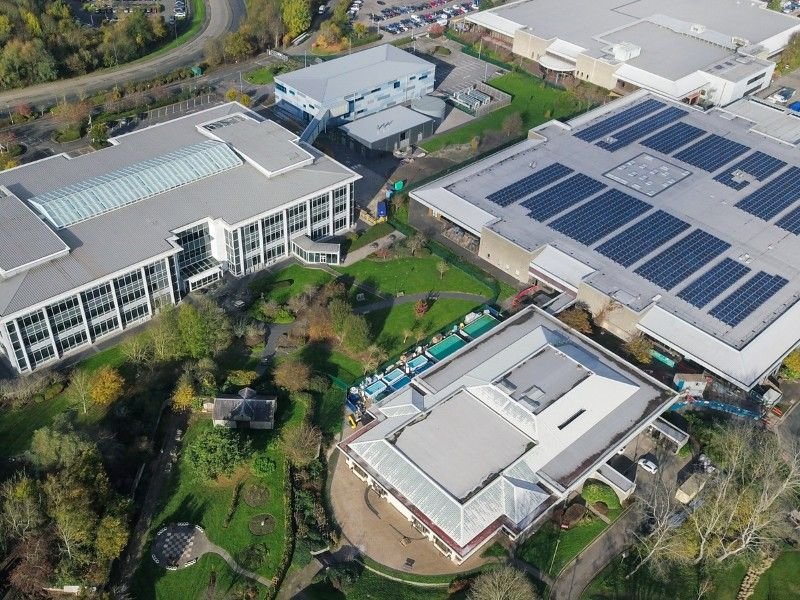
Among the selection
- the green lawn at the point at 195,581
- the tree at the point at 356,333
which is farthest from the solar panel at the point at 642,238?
the green lawn at the point at 195,581

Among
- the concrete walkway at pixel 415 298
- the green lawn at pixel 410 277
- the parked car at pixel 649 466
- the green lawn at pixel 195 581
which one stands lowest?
the green lawn at pixel 195 581

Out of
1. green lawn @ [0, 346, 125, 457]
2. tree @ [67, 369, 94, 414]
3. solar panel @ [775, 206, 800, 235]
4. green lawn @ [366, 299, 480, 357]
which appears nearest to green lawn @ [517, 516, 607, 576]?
green lawn @ [366, 299, 480, 357]

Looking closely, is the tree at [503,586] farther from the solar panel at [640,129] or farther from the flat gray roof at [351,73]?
the flat gray roof at [351,73]

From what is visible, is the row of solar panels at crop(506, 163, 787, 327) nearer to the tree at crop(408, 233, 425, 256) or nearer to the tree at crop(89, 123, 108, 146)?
the tree at crop(408, 233, 425, 256)

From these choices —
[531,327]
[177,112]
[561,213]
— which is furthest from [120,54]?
[531,327]

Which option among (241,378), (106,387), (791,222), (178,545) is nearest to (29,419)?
(106,387)
